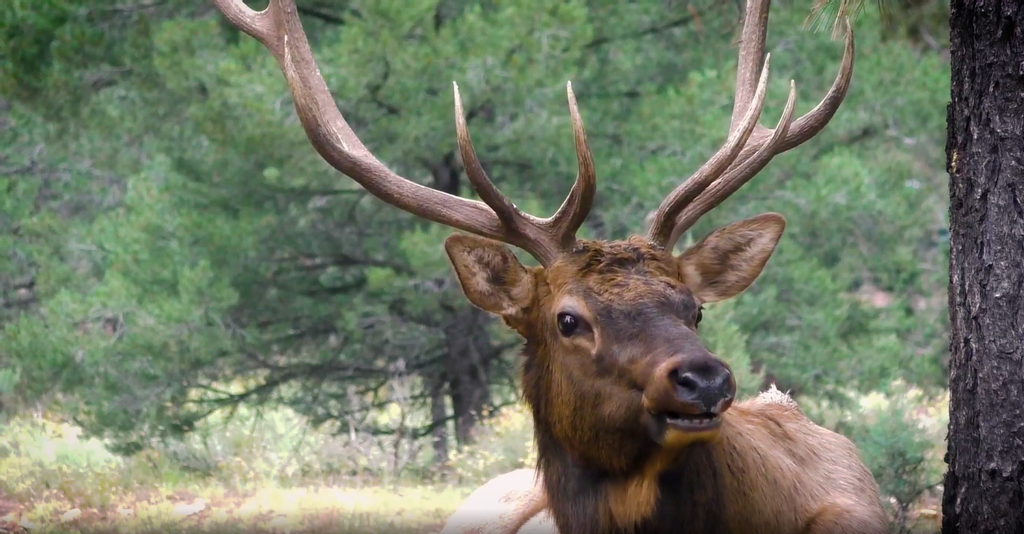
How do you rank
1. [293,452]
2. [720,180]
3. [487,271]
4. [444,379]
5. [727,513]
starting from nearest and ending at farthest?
[727,513] → [487,271] → [720,180] → [293,452] → [444,379]

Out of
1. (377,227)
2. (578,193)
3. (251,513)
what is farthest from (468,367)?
(578,193)

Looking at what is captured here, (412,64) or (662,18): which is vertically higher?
(662,18)

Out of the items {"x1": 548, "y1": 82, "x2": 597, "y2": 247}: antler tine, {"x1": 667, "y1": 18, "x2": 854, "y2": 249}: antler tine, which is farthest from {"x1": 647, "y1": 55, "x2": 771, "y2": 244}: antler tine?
{"x1": 548, "y1": 82, "x2": 597, "y2": 247}: antler tine

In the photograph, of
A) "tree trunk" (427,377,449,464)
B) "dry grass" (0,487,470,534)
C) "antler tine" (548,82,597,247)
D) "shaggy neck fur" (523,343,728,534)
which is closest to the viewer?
"shaggy neck fur" (523,343,728,534)

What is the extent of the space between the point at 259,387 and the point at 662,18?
548 centimetres

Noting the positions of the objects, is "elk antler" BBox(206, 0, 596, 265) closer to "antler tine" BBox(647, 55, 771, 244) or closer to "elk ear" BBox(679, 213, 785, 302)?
"antler tine" BBox(647, 55, 771, 244)

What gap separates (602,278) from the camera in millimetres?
3840

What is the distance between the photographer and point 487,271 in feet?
13.4

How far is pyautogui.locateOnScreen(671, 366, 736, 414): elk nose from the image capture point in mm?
3318

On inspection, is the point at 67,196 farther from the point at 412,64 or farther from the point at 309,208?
the point at 412,64

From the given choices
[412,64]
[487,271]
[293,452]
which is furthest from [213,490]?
[487,271]

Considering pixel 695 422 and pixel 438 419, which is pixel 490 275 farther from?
pixel 438 419

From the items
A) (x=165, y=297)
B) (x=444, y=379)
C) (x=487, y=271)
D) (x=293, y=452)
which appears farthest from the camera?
(x=444, y=379)

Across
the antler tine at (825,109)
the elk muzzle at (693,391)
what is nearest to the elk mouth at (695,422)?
the elk muzzle at (693,391)
